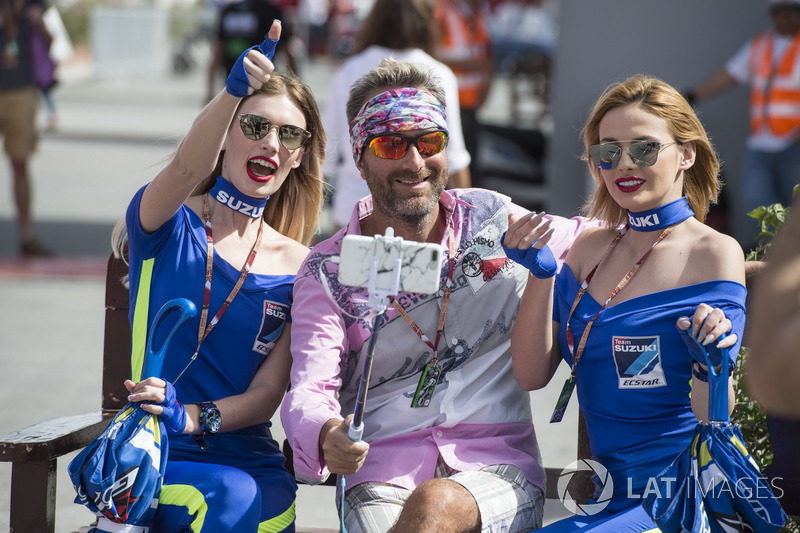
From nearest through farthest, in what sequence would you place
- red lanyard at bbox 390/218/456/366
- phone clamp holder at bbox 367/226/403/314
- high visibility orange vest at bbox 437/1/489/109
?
phone clamp holder at bbox 367/226/403/314, red lanyard at bbox 390/218/456/366, high visibility orange vest at bbox 437/1/489/109

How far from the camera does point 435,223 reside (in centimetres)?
312

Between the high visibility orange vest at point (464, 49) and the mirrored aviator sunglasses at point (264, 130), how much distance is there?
5850 mm

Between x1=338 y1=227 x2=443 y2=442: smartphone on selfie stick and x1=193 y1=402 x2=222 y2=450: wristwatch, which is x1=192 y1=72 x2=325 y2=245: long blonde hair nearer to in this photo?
x1=193 y1=402 x2=222 y2=450: wristwatch

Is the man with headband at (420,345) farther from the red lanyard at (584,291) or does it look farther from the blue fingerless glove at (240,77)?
the blue fingerless glove at (240,77)

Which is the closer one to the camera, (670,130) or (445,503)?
(445,503)

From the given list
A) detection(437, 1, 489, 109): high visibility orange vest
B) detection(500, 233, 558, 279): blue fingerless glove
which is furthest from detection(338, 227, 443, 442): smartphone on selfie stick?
detection(437, 1, 489, 109): high visibility orange vest

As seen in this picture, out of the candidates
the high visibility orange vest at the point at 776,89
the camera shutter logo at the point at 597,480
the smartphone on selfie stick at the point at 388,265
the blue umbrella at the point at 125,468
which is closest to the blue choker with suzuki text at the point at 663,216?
the camera shutter logo at the point at 597,480

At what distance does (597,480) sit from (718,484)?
20.2 inches

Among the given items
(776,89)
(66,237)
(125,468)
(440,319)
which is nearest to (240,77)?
(440,319)

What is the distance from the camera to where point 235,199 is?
3.12 meters

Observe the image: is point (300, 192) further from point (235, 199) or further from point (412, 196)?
point (412, 196)

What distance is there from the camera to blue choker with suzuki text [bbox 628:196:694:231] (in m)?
2.81

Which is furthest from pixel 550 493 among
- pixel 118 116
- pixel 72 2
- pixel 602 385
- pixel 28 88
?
pixel 72 2

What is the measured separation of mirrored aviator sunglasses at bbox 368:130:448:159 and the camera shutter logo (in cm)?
103
